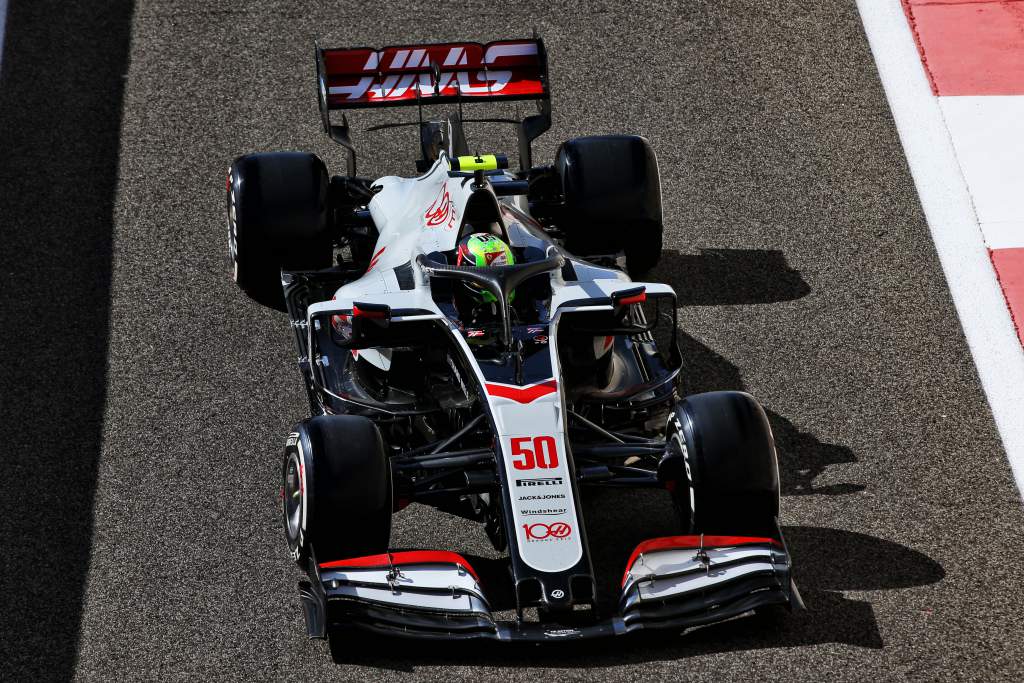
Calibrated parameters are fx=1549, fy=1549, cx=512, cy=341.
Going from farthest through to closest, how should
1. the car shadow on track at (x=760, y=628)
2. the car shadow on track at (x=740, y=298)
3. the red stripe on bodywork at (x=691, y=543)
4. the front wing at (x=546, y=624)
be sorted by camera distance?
the car shadow on track at (x=740, y=298) < the car shadow on track at (x=760, y=628) < the red stripe on bodywork at (x=691, y=543) < the front wing at (x=546, y=624)

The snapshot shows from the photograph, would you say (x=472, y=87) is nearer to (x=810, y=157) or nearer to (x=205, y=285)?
(x=205, y=285)

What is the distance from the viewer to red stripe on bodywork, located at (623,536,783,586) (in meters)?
6.02

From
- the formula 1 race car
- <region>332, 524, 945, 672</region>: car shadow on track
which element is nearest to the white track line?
Result: <region>332, 524, 945, 672</region>: car shadow on track

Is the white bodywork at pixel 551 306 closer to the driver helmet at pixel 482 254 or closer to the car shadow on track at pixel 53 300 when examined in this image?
the driver helmet at pixel 482 254

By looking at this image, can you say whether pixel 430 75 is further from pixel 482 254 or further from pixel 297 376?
pixel 482 254

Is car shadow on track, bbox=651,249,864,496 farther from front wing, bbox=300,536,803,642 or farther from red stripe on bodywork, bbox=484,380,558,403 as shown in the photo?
red stripe on bodywork, bbox=484,380,558,403

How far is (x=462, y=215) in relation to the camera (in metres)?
7.23

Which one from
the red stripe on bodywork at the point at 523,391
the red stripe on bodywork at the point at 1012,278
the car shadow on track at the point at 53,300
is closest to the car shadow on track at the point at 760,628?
the red stripe on bodywork at the point at 523,391

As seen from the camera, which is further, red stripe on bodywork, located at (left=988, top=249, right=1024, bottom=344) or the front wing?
red stripe on bodywork, located at (left=988, top=249, right=1024, bottom=344)

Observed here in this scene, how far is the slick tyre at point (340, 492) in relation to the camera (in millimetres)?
5949

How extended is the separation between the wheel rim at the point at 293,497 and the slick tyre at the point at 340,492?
0.01 meters

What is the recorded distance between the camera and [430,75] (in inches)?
335

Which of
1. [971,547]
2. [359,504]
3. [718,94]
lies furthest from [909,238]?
[359,504]

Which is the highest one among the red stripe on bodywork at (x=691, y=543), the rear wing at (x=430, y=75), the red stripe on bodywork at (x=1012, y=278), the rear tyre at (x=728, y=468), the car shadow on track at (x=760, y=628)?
the rear wing at (x=430, y=75)
